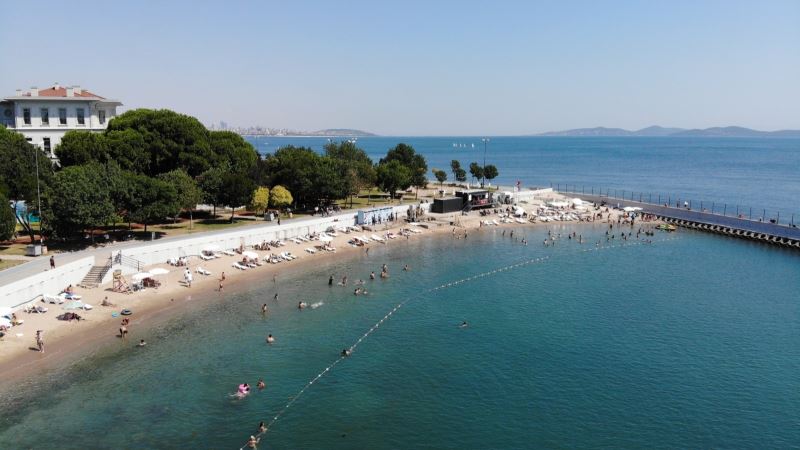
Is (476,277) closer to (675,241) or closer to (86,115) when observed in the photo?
(675,241)

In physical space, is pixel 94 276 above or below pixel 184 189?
below

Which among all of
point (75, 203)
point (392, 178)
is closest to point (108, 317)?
point (75, 203)

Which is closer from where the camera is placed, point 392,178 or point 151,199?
point 151,199

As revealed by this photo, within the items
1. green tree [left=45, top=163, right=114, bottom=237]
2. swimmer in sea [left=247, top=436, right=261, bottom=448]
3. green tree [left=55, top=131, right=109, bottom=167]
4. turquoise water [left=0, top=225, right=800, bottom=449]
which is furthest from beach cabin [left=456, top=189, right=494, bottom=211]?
swimmer in sea [left=247, top=436, right=261, bottom=448]

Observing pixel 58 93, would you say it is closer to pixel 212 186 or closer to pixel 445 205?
pixel 212 186

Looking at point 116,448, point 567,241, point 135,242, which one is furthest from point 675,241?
point 116,448

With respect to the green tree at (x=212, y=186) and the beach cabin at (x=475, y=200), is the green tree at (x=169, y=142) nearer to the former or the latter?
the green tree at (x=212, y=186)

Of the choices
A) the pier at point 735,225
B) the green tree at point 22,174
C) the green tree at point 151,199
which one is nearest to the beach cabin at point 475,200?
the pier at point 735,225
